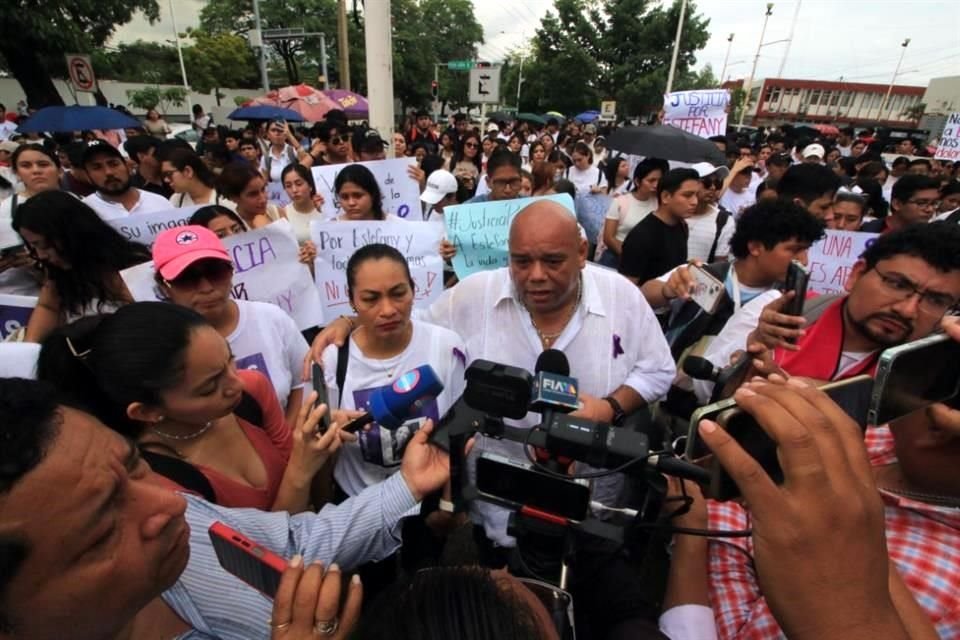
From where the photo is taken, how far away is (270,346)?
89.2 inches

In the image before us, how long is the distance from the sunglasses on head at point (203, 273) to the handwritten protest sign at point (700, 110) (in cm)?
638

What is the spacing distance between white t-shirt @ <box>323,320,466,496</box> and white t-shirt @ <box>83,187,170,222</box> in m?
2.85

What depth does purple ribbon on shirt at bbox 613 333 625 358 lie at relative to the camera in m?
2.08

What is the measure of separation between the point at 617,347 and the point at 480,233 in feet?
4.80

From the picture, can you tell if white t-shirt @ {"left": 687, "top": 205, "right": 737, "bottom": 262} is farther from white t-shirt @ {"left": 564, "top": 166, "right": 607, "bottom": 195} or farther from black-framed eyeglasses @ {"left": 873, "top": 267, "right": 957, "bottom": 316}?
white t-shirt @ {"left": 564, "top": 166, "right": 607, "bottom": 195}

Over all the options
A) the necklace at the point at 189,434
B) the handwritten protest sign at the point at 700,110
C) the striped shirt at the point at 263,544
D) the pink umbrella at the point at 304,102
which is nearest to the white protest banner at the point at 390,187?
the necklace at the point at 189,434

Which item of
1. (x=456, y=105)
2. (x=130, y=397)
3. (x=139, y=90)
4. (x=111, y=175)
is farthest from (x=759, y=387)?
(x=456, y=105)

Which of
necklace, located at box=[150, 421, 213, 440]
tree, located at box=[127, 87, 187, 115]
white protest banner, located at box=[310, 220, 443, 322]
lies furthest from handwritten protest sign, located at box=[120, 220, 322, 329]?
tree, located at box=[127, 87, 187, 115]

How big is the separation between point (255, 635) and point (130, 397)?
2.64 feet

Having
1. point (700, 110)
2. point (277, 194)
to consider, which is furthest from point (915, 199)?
point (277, 194)

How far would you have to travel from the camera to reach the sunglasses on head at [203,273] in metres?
2.09

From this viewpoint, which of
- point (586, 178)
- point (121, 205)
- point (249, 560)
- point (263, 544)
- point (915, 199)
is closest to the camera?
point (249, 560)

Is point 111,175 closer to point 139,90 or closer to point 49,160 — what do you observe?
point 49,160

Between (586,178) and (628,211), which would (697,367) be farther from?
(586,178)
